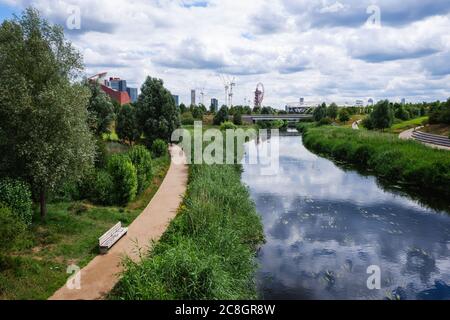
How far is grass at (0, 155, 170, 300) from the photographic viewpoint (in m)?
10.7

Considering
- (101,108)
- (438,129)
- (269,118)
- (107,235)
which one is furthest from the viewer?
(269,118)

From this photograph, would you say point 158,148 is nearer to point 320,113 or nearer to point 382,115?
point 382,115

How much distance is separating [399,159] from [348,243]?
17.4m

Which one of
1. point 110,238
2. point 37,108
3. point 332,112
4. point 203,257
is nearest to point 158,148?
point 37,108

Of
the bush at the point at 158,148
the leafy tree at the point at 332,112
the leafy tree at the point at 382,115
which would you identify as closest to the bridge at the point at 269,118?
the leafy tree at the point at 332,112

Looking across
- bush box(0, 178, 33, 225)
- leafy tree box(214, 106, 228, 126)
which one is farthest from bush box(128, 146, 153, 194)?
leafy tree box(214, 106, 228, 126)

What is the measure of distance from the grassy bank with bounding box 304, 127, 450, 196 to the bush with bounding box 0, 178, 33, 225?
24168mm

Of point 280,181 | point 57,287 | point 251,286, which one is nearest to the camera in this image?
point 57,287

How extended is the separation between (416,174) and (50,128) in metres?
24.5

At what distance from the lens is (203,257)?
1170 cm

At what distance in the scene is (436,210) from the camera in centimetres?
2259

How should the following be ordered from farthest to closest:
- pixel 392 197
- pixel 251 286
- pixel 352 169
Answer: pixel 352 169 < pixel 392 197 < pixel 251 286
